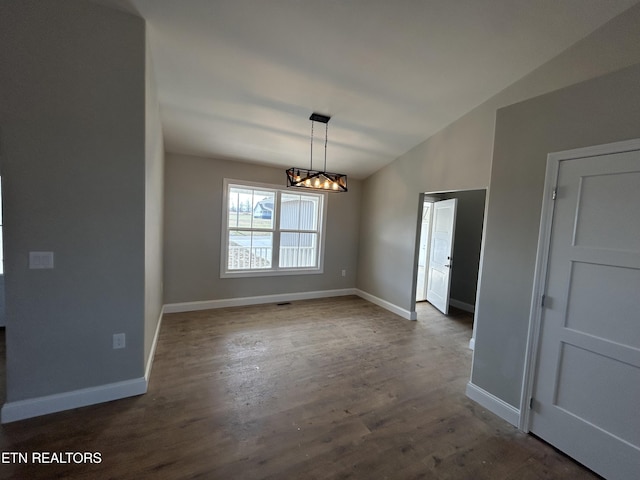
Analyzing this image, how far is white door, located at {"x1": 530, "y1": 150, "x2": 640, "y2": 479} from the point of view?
1.60 metres

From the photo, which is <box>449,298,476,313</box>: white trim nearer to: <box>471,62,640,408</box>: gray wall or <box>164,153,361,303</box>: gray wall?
<box>471,62,640,408</box>: gray wall

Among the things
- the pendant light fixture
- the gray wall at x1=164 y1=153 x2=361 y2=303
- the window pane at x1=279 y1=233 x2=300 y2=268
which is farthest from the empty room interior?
the window pane at x1=279 y1=233 x2=300 y2=268

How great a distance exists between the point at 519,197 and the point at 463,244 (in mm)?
3395

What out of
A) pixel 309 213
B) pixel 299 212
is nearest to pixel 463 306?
pixel 309 213

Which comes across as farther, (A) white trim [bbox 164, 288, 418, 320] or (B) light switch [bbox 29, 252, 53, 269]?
(A) white trim [bbox 164, 288, 418, 320]

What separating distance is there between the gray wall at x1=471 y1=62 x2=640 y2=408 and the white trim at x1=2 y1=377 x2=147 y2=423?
2.92 metres

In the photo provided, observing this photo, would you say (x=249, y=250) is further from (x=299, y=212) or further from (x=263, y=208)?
(x=299, y=212)

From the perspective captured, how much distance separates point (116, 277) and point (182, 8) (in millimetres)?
2014

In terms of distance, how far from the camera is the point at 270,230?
16.1ft

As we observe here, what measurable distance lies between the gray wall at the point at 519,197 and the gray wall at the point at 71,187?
9.47 feet

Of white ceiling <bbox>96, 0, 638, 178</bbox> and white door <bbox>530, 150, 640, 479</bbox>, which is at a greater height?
white ceiling <bbox>96, 0, 638, 178</bbox>

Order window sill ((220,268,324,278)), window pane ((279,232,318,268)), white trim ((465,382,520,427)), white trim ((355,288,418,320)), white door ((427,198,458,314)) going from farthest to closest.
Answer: window pane ((279,232,318,268)) < window sill ((220,268,324,278)) < white door ((427,198,458,314)) < white trim ((355,288,418,320)) < white trim ((465,382,520,427))

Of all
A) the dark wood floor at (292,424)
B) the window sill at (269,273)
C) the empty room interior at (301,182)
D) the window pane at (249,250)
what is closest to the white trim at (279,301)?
the window sill at (269,273)

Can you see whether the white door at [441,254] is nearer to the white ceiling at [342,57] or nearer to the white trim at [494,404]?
the white ceiling at [342,57]
